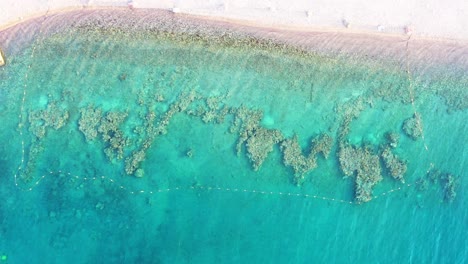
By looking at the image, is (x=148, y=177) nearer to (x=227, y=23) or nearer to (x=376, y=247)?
(x=227, y=23)

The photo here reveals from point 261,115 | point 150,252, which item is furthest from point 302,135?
point 150,252

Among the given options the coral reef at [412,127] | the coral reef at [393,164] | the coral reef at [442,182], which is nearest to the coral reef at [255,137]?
the coral reef at [393,164]

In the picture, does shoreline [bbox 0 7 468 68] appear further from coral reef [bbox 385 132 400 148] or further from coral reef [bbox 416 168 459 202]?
coral reef [bbox 416 168 459 202]

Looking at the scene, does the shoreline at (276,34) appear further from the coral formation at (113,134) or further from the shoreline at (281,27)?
the coral formation at (113,134)

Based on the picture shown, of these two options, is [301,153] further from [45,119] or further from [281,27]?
[45,119]

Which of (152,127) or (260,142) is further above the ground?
(152,127)

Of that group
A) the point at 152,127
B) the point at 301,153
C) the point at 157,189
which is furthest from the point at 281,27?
the point at 157,189
